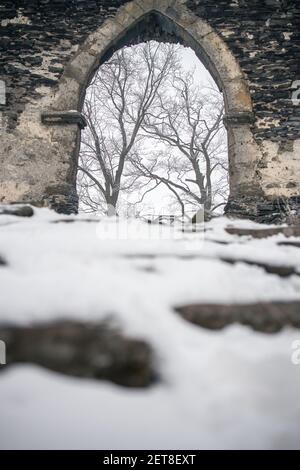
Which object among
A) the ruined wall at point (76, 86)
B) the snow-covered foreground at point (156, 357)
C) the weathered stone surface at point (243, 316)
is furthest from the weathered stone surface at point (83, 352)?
the ruined wall at point (76, 86)

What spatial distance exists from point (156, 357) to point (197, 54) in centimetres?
538

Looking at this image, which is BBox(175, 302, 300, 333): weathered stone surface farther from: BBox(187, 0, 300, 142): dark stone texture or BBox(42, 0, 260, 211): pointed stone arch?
BBox(187, 0, 300, 142): dark stone texture

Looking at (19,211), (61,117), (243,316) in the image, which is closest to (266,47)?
(61,117)

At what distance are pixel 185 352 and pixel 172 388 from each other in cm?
10

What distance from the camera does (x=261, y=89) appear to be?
455 cm

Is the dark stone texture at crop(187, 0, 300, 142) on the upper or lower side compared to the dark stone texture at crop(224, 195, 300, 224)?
upper

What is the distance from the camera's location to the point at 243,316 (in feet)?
3.14

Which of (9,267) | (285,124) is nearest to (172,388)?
(9,267)

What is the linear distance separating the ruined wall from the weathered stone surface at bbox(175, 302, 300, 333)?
11.3 ft

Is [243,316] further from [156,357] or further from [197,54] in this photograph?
[197,54]

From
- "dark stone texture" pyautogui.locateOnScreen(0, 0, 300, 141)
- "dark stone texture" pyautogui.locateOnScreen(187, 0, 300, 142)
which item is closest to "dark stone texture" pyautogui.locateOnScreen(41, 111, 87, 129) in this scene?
"dark stone texture" pyautogui.locateOnScreen(0, 0, 300, 141)

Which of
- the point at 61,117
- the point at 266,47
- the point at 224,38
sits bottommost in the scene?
the point at 61,117

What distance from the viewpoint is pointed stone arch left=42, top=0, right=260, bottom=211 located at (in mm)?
4402
